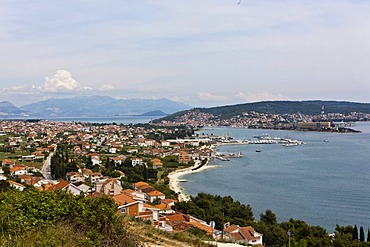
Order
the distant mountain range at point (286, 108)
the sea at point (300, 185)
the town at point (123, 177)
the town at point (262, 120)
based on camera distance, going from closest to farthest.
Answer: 1. the town at point (123, 177)
2. the sea at point (300, 185)
3. the town at point (262, 120)
4. the distant mountain range at point (286, 108)

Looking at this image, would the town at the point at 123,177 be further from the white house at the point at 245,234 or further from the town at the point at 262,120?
the town at the point at 262,120

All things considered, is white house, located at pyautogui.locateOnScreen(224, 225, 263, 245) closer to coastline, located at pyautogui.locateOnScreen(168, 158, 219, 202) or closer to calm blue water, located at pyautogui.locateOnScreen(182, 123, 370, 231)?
calm blue water, located at pyautogui.locateOnScreen(182, 123, 370, 231)

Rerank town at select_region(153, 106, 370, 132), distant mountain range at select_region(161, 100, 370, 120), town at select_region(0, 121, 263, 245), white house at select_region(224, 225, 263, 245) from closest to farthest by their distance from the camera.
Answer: white house at select_region(224, 225, 263, 245) → town at select_region(0, 121, 263, 245) → town at select_region(153, 106, 370, 132) → distant mountain range at select_region(161, 100, 370, 120)

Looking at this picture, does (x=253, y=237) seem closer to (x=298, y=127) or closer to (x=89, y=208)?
(x=89, y=208)

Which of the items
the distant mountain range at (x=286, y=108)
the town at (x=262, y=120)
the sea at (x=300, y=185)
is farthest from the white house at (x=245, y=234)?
the distant mountain range at (x=286, y=108)

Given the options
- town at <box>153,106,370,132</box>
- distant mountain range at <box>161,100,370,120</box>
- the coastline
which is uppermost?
distant mountain range at <box>161,100,370,120</box>

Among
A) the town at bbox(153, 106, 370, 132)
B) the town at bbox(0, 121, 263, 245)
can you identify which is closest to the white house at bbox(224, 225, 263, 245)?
the town at bbox(0, 121, 263, 245)

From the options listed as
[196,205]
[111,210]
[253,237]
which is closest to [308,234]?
[253,237]
